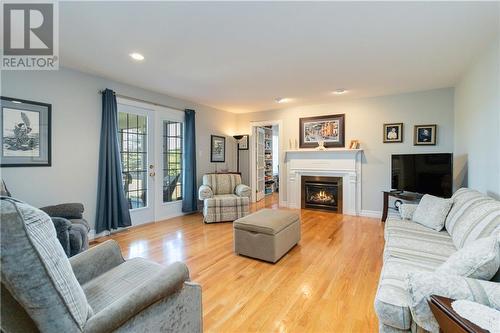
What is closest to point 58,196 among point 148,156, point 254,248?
point 148,156

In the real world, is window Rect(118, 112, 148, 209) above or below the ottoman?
above

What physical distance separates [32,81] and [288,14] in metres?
3.09

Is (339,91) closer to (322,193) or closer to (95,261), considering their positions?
(322,193)

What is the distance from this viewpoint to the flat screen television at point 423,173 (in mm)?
3545

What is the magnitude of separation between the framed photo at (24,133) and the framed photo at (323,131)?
4445 mm

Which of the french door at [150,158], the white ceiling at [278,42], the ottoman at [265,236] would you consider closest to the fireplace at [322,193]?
the white ceiling at [278,42]

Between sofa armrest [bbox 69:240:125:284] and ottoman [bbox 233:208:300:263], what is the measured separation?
4.64 ft

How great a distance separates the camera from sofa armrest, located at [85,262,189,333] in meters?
0.88

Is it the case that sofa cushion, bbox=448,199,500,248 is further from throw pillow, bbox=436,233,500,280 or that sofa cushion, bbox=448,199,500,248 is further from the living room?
throw pillow, bbox=436,233,500,280

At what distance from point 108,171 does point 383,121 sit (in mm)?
4850

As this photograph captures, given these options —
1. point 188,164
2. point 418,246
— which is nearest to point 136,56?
point 188,164

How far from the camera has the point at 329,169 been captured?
5020 mm

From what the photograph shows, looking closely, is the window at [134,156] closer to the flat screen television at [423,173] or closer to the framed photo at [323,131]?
the framed photo at [323,131]

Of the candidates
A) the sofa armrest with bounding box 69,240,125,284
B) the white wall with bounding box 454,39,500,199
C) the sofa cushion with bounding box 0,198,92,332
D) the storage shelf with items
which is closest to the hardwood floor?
the sofa armrest with bounding box 69,240,125,284
